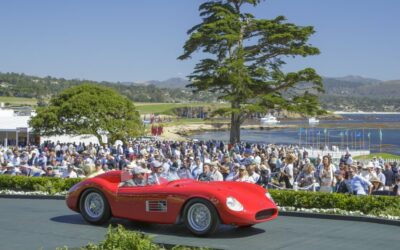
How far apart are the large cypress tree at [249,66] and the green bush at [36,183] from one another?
831 inches

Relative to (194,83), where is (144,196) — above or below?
below

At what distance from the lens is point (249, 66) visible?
134 ft

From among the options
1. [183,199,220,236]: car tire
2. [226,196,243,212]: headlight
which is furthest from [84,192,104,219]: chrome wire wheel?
[226,196,243,212]: headlight

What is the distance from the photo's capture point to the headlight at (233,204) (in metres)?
10.5

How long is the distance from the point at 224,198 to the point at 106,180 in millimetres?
3040

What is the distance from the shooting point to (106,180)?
484 inches

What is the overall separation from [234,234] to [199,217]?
781 mm

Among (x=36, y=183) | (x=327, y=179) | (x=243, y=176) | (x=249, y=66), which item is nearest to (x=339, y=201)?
(x=327, y=179)

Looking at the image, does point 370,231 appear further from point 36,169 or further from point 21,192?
point 36,169

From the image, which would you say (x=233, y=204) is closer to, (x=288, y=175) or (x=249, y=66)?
(x=288, y=175)

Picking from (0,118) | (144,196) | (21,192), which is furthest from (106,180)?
(0,118)

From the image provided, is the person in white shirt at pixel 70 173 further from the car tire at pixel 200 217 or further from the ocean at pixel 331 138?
the ocean at pixel 331 138

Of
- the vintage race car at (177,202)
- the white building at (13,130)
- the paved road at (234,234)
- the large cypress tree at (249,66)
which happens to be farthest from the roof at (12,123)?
the vintage race car at (177,202)

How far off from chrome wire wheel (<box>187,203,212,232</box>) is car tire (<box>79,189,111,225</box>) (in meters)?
2.11
